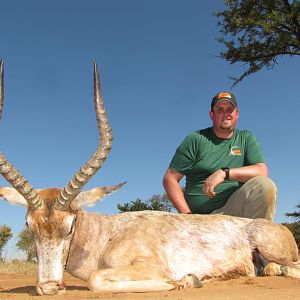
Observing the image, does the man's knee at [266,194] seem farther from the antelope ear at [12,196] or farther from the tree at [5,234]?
the tree at [5,234]

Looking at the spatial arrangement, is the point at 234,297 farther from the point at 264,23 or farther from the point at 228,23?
the point at 228,23

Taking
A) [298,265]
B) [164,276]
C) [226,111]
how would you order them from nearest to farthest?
[164,276] < [298,265] < [226,111]

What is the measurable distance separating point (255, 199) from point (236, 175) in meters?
0.49

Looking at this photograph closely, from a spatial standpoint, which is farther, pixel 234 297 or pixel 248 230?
A: pixel 248 230

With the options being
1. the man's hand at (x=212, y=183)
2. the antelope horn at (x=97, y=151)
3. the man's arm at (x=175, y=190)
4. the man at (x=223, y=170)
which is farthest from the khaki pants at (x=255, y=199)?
the antelope horn at (x=97, y=151)

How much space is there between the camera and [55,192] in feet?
20.3

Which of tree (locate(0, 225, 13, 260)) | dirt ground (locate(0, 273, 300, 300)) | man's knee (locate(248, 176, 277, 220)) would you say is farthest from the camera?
tree (locate(0, 225, 13, 260))

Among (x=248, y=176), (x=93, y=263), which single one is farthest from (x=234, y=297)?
(x=248, y=176)

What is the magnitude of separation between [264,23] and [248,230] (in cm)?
1156

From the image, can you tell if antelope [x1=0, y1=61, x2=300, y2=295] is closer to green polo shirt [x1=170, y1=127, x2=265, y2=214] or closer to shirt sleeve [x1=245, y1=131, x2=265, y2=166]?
green polo shirt [x1=170, y1=127, x2=265, y2=214]

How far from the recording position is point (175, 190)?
8.77 m

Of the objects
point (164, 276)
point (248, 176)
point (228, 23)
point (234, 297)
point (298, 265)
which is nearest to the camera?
point (234, 297)

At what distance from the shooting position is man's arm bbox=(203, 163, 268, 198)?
25.2 feet

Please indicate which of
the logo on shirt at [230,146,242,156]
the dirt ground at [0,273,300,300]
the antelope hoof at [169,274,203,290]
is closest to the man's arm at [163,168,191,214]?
the logo on shirt at [230,146,242,156]
